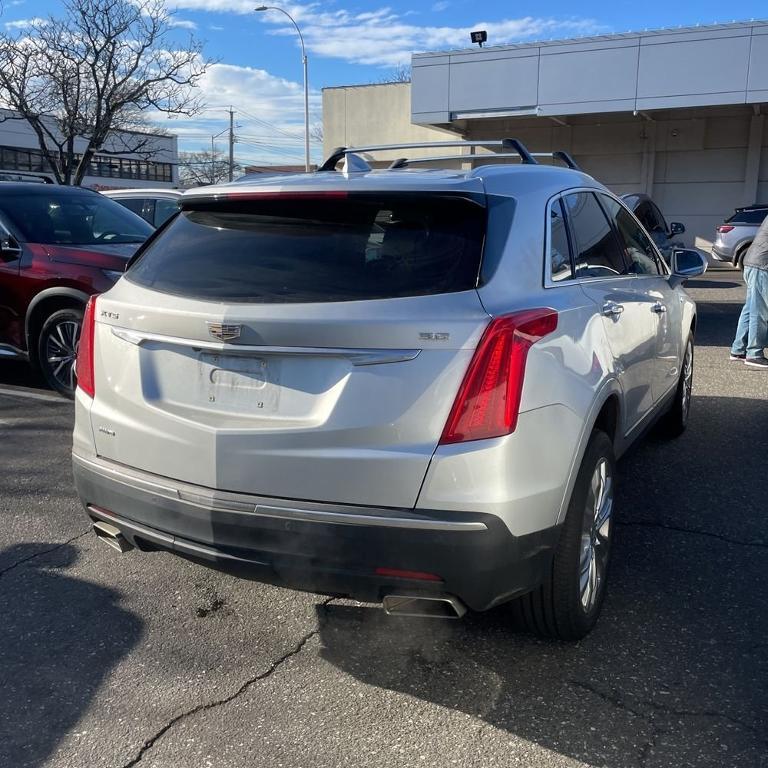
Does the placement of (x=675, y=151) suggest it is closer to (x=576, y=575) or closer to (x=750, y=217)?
(x=750, y=217)

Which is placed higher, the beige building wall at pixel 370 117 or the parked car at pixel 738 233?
the beige building wall at pixel 370 117

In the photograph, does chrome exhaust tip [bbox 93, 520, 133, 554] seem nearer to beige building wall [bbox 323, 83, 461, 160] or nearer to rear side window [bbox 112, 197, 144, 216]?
rear side window [bbox 112, 197, 144, 216]

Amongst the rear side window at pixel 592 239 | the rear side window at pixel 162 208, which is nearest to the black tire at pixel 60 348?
the rear side window at pixel 592 239

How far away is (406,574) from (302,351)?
775 mm

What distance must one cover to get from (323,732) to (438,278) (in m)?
1.53

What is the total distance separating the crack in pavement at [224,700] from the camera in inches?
102

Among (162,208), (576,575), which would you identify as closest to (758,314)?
(576,575)

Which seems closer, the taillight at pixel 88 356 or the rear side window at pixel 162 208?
the taillight at pixel 88 356

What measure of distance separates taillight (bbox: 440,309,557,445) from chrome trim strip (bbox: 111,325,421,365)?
0.20 metres

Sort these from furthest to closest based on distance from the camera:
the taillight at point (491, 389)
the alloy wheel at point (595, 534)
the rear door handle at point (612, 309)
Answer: the rear door handle at point (612, 309) < the alloy wheel at point (595, 534) < the taillight at point (491, 389)

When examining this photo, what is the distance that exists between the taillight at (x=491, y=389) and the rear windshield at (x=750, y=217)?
731 inches

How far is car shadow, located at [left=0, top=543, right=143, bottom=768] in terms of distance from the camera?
2.66 metres

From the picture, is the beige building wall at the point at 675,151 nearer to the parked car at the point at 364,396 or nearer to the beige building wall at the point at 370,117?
the beige building wall at the point at 370,117

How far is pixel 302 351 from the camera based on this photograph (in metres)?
2.58
